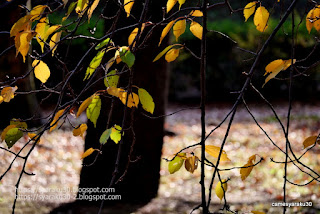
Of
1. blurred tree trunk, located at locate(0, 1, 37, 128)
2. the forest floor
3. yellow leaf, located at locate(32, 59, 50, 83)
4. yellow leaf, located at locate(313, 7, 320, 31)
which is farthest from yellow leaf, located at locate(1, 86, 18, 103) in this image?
blurred tree trunk, located at locate(0, 1, 37, 128)

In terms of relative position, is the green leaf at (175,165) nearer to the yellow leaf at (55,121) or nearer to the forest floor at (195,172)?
the yellow leaf at (55,121)

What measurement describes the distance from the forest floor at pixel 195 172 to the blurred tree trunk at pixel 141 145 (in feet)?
0.59

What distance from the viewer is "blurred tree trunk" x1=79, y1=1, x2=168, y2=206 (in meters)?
3.62

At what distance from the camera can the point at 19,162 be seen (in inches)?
235

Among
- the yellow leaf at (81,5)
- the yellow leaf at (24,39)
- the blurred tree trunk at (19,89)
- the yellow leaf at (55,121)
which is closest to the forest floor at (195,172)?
the blurred tree trunk at (19,89)

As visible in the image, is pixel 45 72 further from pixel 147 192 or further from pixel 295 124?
pixel 295 124

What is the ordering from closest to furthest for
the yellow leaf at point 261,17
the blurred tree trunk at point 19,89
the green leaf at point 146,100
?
the green leaf at point 146,100 → the yellow leaf at point 261,17 → the blurred tree trunk at point 19,89

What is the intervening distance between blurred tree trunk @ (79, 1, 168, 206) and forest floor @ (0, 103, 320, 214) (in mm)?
180

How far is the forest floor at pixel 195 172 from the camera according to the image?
3893mm

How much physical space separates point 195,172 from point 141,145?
2097 millimetres

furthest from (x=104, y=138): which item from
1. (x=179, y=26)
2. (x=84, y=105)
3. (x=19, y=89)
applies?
(x=19, y=89)

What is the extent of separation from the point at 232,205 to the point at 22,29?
129 inches

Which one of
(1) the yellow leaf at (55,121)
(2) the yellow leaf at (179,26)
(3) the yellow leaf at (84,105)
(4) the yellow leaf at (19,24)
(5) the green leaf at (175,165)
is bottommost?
(5) the green leaf at (175,165)

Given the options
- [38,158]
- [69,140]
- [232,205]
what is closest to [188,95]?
[69,140]
